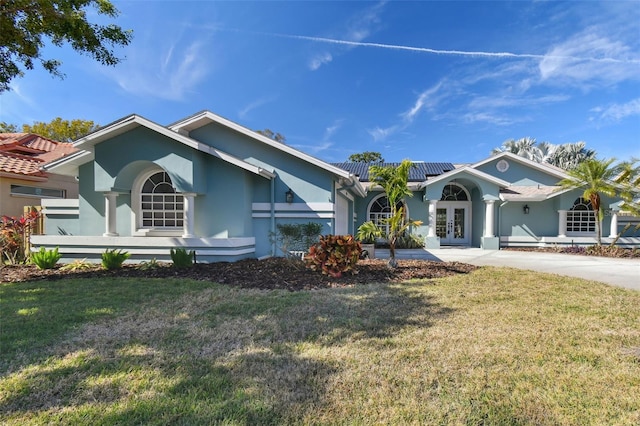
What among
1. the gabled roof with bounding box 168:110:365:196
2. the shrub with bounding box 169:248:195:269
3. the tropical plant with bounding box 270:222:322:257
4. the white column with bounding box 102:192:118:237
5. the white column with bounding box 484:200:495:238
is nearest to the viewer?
the shrub with bounding box 169:248:195:269

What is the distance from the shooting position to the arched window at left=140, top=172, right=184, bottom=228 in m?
11.3

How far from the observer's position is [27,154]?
61.8ft

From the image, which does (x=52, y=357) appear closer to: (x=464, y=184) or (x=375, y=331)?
(x=375, y=331)

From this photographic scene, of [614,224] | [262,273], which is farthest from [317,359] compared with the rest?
[614,224]

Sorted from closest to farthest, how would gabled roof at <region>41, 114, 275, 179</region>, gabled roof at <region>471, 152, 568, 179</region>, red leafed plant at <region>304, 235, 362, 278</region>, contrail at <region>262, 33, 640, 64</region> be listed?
red leafed plant at <region>304, 235, 362, 278</region>
gabled roof at <region>41, 114, 275, 179</region>
contrail at <region>262, 33, 640, 64</region>
gabled roof at <region>471, 152, 568, 179</region>

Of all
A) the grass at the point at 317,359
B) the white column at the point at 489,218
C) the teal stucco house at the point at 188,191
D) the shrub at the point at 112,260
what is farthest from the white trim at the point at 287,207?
the white column at the point at 489,218

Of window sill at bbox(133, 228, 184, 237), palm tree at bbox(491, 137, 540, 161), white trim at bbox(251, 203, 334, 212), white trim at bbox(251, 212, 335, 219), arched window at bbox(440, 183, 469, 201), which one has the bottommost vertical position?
window sill at bbox(133, 228, 184, 237)

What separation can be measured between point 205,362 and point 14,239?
1097cm

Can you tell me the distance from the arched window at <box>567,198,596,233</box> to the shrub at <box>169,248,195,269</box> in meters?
19.3

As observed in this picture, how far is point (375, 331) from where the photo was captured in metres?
4.50

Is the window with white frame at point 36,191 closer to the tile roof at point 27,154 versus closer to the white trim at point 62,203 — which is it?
the tile roof at point 27,154

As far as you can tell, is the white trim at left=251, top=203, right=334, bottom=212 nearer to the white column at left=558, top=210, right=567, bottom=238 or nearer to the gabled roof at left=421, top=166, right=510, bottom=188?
the gabled roof at left=421, top=166, right=510, bottom=188

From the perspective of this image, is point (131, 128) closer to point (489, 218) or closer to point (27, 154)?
point (27, 154)


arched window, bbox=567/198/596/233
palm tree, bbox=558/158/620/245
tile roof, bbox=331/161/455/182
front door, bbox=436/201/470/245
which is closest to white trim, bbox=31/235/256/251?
tile roof, bbox=331/161/455/182
